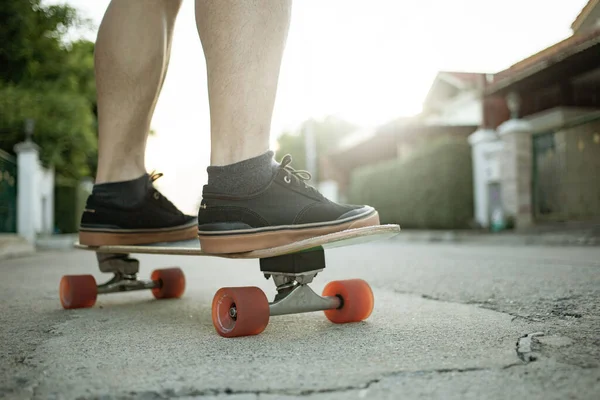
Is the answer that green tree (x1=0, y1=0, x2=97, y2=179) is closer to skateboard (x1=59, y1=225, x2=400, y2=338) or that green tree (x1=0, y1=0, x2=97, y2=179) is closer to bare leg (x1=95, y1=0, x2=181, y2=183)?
bare leg (x1=95, y1=0, x2=181, y2=183)

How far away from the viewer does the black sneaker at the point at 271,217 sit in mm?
1589

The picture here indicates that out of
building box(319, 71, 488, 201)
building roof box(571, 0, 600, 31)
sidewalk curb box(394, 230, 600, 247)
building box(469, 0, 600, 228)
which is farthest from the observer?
building box(319, 71, 488, 201)

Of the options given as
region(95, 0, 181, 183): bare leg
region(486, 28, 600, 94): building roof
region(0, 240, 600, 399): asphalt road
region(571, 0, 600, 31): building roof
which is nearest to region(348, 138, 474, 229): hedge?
region(486, 28, 600, 94): building roof

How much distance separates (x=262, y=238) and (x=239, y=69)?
45 centimetres

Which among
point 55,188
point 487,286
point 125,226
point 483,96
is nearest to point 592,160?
point 483,96

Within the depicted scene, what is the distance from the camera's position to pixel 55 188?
53.6 ft

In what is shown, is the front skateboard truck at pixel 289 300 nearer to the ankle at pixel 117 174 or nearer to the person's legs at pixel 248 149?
the person's legs at pixel 248 149

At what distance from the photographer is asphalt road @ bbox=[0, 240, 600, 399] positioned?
3.39 feet

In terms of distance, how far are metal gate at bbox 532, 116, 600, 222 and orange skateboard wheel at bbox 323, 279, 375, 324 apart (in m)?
9.17

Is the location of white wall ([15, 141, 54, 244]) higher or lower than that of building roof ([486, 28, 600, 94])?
lower

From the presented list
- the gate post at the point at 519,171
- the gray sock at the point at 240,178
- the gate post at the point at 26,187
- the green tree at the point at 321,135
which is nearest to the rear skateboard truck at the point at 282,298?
the gray sock at the point at 240,178

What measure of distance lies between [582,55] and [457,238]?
431 cm

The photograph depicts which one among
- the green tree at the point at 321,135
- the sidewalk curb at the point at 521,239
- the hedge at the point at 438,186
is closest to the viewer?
the sidewalk curb at the point at 521,239

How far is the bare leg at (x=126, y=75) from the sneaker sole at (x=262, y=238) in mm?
697
